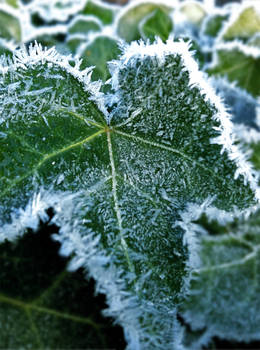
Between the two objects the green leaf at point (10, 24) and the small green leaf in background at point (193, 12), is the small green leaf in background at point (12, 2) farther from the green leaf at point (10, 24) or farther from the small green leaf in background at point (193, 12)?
the small green leaf in background at point (193, 12)

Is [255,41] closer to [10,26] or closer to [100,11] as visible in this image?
[100,11]

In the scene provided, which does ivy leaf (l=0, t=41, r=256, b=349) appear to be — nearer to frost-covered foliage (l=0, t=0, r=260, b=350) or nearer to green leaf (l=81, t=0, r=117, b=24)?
frost-covered foliage (l=0, t=0, r=260, b=350)

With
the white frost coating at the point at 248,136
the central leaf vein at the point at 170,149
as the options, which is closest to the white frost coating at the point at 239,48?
the white frost coating at the point at 248,136

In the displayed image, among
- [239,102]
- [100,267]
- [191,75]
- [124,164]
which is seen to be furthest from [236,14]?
[100,267]

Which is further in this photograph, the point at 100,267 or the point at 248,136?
the point at 248,136

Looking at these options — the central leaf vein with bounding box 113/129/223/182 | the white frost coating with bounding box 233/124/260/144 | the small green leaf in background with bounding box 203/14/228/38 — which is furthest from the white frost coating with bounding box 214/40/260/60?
the central leaf vein with bounding box 113/129/223/182

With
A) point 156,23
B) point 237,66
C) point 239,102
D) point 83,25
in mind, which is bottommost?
point 239,102

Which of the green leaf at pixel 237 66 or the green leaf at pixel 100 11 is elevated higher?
the green leaf at pixel 100 11

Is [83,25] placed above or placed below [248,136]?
above
